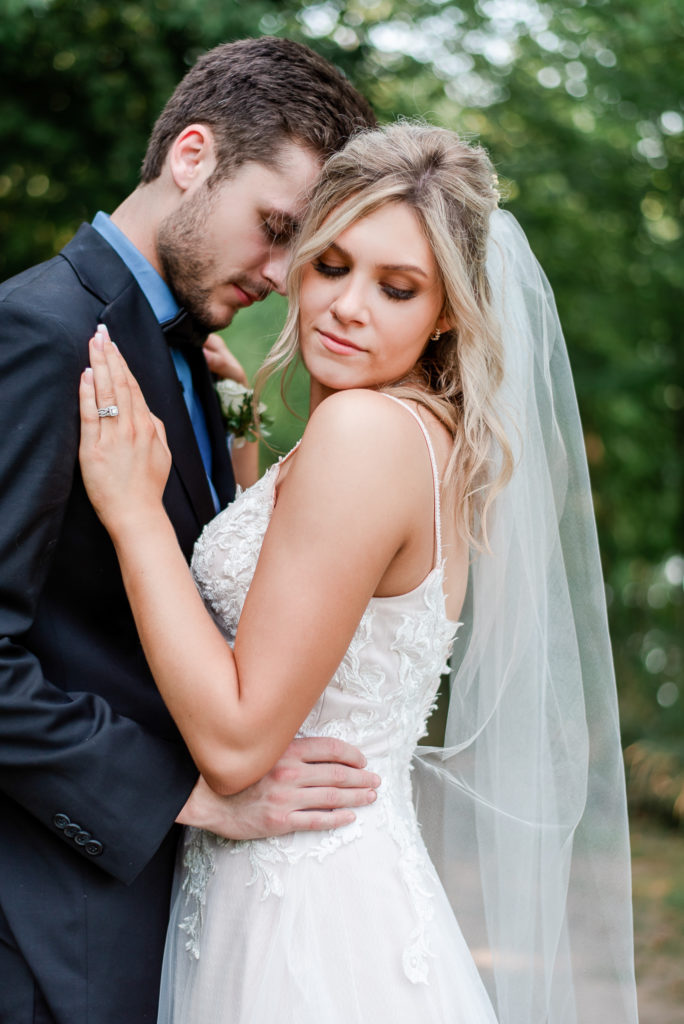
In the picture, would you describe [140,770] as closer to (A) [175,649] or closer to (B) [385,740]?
(A) [175,649]

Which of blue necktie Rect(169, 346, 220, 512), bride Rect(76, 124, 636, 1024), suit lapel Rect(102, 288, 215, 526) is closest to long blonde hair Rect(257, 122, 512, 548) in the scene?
bride Rect(76, 124, 636, 1024)

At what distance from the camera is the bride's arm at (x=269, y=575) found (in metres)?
1.97

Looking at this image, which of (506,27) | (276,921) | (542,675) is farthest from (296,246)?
(506,27)

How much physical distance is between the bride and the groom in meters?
0.10

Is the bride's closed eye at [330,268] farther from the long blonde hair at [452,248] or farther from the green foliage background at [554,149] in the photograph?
the green foliage background at [554,149]

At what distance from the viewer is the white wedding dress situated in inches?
84.1

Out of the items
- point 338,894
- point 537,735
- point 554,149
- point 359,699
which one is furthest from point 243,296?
point 554,149

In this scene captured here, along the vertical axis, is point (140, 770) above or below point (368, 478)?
below

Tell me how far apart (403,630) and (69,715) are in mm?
738

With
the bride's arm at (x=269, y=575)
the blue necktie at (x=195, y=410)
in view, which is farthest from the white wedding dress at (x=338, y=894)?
the blue necktie at (x=195, y=410)

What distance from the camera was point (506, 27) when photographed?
6.46 m

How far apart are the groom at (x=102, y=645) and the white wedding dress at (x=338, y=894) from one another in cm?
8

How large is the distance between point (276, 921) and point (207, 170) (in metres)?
1.86

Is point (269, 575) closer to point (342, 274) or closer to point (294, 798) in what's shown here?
point (294, 798)
